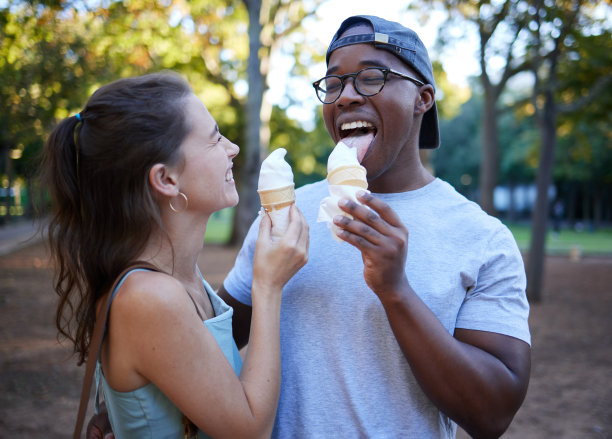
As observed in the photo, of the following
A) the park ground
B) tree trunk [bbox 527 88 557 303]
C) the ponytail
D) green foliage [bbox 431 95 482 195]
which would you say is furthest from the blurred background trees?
green foliage [bbox 431 95 482 195]

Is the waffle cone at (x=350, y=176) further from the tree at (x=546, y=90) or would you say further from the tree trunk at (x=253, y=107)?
the tree trunk at (x=253, y=107)

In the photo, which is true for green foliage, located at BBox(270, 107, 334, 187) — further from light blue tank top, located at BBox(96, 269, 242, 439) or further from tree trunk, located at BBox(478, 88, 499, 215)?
light blue tank top, located at BBox(96, 269, 242, 439)

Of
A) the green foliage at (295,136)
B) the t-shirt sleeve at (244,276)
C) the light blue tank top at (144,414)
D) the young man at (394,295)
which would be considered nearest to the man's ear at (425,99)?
the young man at (394,295)

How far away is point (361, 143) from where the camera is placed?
2.20 m

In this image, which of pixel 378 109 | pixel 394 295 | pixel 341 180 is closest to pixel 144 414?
pixel 394 295

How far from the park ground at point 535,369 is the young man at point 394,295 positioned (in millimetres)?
1443

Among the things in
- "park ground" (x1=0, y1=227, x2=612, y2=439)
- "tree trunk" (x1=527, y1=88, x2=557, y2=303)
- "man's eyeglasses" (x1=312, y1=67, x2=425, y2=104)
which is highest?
"man's eyeglasses" (x1=312, y1=67, x2=425, y2=104)

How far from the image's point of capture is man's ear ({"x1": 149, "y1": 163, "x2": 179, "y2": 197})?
6.02 feet

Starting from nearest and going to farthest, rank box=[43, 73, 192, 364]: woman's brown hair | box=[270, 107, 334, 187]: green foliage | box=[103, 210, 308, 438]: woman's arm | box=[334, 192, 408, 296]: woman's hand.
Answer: box=[103, 210, 308, 438]: woman's arm → box=[334, 192, 408, 296]: woman's hand → box=[43, 73, 192, 364]: woman's brown hair → box=[270, 107, 334, 187]: green foliage

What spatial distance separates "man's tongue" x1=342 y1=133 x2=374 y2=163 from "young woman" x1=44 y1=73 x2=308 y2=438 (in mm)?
387

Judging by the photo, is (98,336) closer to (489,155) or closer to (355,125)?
(355,125)

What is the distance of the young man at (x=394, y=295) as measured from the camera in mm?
1748

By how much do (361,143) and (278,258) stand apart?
0.66m

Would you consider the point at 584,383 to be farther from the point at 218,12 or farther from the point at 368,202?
the point at 218,12
